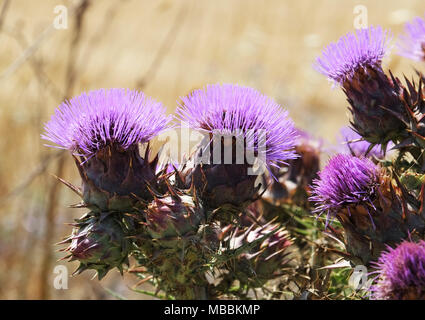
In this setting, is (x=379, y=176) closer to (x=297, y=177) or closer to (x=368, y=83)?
(x=368, y=83)

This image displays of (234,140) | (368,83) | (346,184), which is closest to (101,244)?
(234,140)

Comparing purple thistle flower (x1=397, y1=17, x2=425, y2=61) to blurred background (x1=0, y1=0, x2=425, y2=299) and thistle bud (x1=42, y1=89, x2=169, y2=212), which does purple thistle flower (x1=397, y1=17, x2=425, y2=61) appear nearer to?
thistle bud (x1=42, y1=89, x2=169, y2=212)

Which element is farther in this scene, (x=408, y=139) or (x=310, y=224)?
(x=310, y=224)

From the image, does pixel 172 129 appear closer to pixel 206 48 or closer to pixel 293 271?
pixel 293 271

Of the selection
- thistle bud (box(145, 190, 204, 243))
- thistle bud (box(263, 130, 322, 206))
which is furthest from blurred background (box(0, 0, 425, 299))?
thistle bud (box(145, 190, 204, 243))

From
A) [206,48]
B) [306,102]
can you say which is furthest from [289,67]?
[206,48]
